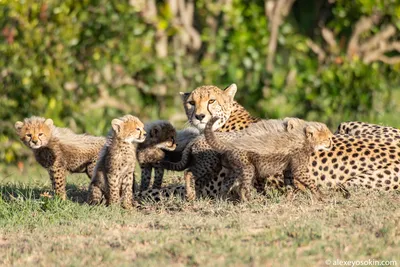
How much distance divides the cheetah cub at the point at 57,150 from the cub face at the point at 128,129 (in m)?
0.64

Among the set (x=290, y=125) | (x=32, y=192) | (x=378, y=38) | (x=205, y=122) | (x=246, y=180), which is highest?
(x=378, y=38)

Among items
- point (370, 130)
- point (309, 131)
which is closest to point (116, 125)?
point (309, 131)

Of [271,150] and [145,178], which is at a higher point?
[271,150]

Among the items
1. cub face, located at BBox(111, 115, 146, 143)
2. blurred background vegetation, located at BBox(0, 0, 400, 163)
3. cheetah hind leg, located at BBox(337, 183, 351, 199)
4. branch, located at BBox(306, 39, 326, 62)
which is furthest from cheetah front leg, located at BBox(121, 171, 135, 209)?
branch, located at BBox(306, 39, 326, 62)

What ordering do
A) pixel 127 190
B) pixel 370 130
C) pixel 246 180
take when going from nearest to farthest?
pixel 246 180 < pixel 127 190 < pixel 370 130

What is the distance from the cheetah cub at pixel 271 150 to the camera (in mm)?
6062

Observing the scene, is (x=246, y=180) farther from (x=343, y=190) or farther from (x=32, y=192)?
(x=32, y=192)

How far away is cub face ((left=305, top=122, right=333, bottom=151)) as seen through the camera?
616 cm

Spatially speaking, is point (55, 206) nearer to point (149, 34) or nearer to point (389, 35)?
point (149, 34)

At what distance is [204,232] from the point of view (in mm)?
5246

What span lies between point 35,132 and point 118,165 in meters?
0.83

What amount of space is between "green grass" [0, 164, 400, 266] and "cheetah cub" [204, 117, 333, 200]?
0.18m

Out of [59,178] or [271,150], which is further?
[59,178]

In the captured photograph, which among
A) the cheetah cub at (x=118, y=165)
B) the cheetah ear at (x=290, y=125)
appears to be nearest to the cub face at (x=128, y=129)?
the cheetah cub at (x=118, y=165)
